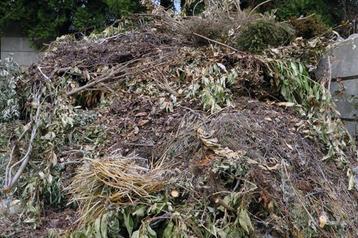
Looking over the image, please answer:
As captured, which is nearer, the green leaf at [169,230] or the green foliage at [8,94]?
the green leaf at [169,230]

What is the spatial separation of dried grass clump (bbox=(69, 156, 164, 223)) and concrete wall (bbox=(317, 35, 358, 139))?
1.92 metres

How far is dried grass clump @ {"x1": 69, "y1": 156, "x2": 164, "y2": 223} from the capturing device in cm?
217

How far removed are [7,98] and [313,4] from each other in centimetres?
405

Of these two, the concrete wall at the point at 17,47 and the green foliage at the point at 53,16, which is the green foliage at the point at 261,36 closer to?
the green foliage at the point at 53,16

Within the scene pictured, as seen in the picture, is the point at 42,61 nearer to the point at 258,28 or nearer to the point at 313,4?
the point at 258,28

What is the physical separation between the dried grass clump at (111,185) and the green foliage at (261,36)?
162 cm

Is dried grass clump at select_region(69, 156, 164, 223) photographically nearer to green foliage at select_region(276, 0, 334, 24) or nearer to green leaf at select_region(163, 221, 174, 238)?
green leaf at select_region(163, 221, 174, 238)

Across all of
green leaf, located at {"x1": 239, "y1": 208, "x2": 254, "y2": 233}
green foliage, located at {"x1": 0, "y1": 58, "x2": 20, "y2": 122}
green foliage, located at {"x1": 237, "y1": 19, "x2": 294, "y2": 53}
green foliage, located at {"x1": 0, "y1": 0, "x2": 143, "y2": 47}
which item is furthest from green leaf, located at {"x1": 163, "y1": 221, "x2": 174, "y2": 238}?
green foliage, located at {"x1": 0, "y1": 0, "x2": 143, "y2": 47}

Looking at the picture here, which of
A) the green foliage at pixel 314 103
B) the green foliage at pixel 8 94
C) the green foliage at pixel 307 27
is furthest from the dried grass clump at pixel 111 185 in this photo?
the green foliage at pixel 307 27

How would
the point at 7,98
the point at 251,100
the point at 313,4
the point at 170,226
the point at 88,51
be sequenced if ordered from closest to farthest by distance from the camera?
1. the point at 170,226
2. the point at 251,100
3. the point at 7,98
4. the point at 88,51
5. the point at 313,4

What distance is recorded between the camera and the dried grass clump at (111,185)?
217 centimetres

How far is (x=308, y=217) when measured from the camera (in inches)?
87.1

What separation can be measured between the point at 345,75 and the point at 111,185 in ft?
7.74

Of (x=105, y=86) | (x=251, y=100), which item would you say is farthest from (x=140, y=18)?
(x=251, y=100)
